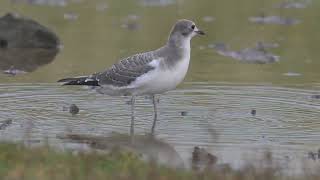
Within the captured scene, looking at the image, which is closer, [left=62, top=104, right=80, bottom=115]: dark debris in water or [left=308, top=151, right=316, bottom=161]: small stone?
[left=308, top=151, right=316, bottom=161]: small stone

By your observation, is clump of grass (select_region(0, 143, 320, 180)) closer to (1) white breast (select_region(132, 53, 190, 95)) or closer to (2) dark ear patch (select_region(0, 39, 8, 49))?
(1) white breast (select_region(132, 53, 190, 95))

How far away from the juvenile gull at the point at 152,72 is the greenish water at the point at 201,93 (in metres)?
0.41

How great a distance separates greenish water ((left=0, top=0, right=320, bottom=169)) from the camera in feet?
44.9

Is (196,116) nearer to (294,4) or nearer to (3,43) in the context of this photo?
(3,43)

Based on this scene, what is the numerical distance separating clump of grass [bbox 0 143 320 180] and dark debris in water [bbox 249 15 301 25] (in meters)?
16.1

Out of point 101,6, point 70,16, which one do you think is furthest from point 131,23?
point 101,6

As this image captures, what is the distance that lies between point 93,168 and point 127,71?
5.20m

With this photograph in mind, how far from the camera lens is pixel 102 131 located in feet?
45.8

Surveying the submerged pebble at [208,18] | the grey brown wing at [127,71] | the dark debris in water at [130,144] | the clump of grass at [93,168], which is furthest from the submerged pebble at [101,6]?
the clump of grass at [93,168]

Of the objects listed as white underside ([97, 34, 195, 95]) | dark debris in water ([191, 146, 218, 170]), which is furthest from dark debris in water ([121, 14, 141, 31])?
dark debris in water ([191, 146, 218, 170])

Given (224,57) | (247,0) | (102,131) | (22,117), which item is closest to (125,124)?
(102,131)

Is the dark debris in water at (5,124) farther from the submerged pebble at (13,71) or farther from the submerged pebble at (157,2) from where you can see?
the submerged pebble at (157,2)

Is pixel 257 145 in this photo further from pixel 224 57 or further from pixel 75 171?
pixel 224 57

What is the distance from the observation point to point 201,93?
658 inches
